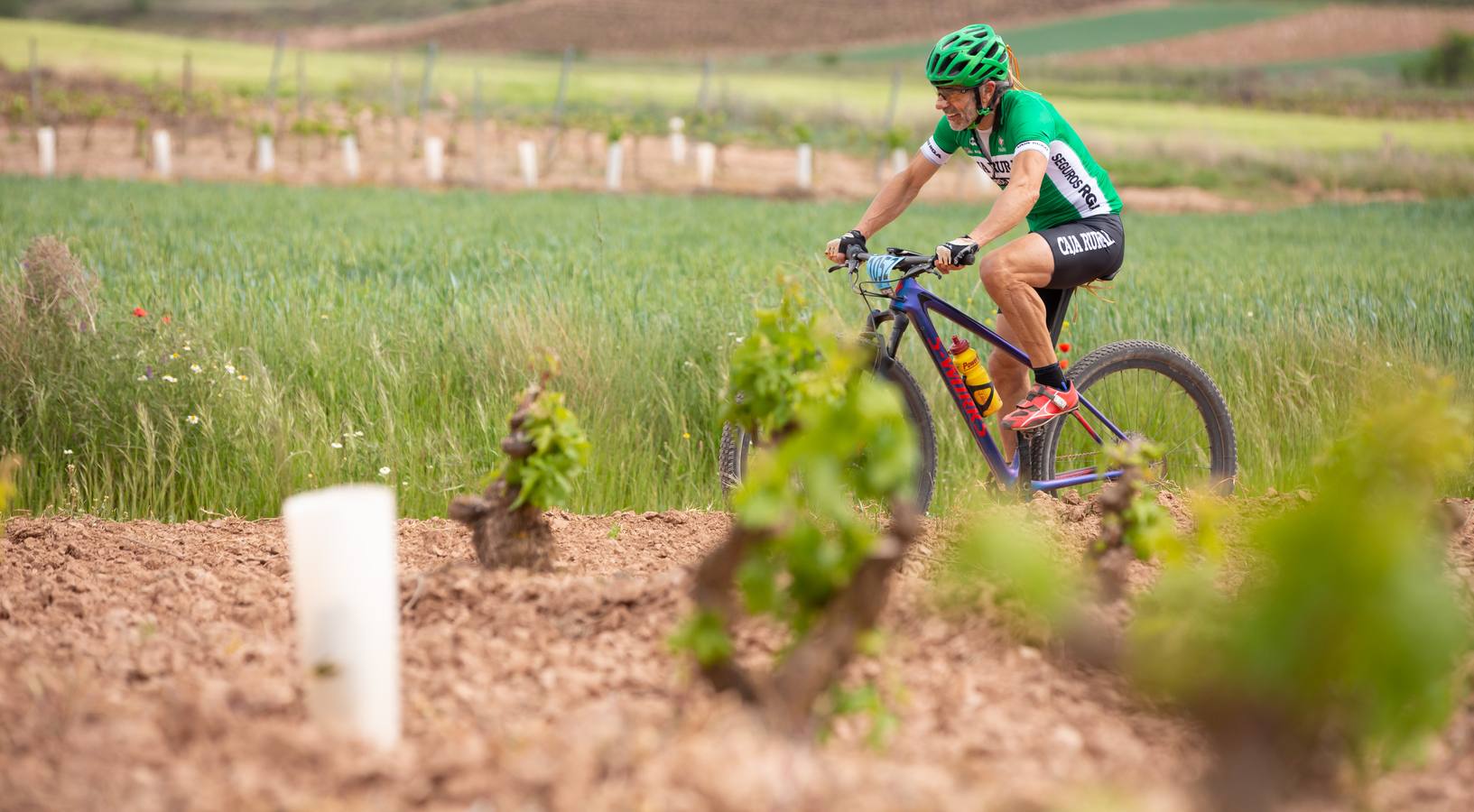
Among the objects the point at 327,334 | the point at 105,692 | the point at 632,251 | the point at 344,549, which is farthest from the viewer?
the point at 632,251

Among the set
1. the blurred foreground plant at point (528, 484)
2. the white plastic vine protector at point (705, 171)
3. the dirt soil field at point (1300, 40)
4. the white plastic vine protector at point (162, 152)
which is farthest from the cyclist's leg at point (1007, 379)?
the dirt soil field at point (1300, 40)

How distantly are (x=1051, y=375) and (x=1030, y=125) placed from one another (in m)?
0.91

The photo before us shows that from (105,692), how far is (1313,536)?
2.32 metres

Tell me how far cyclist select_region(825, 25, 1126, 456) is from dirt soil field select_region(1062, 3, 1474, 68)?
6177cm

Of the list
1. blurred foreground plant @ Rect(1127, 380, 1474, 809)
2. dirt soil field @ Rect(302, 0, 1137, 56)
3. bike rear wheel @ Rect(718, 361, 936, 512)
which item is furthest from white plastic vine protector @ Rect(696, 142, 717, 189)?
dirt soil field @ Rect(302, 0, 1137, 56)

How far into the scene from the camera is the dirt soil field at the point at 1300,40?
63062 mm

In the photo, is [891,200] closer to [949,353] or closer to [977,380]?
[949,353]

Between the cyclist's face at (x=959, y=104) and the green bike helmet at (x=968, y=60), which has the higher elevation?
the green bike helmet at (x=968, y=60)

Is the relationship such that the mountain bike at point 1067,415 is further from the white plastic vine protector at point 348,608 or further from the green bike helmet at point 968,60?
the white plastic vine protector at point 348,608

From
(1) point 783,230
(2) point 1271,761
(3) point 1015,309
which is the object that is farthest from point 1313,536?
(1) point 783,230

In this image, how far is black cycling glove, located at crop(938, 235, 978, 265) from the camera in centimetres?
379

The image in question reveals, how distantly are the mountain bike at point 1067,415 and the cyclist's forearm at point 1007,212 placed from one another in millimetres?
272

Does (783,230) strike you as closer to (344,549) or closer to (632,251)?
(632,251)

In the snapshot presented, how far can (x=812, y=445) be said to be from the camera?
6.02ft
